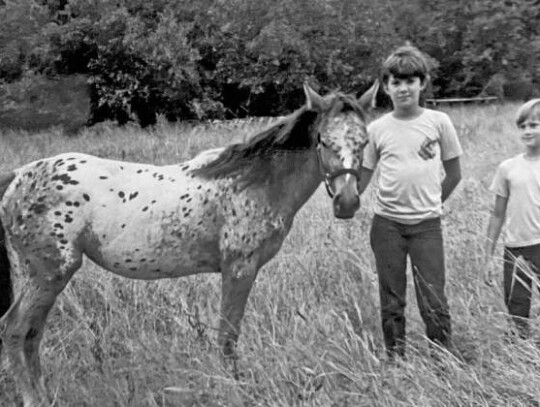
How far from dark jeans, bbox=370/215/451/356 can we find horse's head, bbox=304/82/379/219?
0.54 m

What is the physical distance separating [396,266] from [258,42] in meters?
17.4

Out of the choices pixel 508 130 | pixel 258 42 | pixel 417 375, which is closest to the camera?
pixel 417 375

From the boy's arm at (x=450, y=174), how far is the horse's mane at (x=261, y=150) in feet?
2.41

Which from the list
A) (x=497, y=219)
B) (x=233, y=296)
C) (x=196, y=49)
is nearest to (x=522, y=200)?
(x=497, y=219)

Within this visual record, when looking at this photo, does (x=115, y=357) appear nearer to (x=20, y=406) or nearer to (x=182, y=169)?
(x=20, y=406)

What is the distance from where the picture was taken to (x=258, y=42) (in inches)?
784

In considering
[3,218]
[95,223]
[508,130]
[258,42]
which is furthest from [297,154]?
[258,42]

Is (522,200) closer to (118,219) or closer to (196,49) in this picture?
(118,219)

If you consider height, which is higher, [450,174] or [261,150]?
[261,150]

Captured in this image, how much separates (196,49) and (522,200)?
54.1ft

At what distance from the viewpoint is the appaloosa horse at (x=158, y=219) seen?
10.3 feet

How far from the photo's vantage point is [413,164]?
3227mm

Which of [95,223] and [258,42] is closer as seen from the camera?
[95,223]

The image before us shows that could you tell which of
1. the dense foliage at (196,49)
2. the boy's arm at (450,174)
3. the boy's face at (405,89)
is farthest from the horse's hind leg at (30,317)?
the dense foliage at (196,49)
